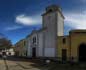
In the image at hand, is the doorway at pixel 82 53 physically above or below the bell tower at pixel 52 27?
below

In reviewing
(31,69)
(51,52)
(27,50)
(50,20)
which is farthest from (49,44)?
(31,69)

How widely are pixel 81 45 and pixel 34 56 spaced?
13.2m

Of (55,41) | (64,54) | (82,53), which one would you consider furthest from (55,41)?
(82,53)

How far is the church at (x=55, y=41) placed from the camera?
128 ft

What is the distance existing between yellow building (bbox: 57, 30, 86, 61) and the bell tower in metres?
1.81

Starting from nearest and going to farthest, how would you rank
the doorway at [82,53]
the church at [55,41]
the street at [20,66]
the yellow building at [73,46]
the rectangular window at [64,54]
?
1. the street at [20,66]
2. the yellow building at [73,46]
3. the church at [55,41]
4. the doorway at [82,53]
5. the rectangular window at [64,54]

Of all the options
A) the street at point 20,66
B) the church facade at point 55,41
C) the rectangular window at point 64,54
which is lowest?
the street at point 20,66

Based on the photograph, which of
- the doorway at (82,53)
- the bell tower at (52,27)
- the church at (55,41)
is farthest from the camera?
the bell tower at (52,27)

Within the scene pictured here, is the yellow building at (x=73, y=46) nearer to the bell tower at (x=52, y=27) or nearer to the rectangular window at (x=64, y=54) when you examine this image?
the rectangular window at (x=64, y=54)

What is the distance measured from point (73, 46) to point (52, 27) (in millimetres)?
7456

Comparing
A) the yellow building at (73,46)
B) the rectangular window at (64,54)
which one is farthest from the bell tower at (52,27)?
the rectangular window at (64,54)

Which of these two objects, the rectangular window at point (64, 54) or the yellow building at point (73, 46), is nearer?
the yellow building at point (73, 46)

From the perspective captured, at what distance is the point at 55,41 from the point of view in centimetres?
4247

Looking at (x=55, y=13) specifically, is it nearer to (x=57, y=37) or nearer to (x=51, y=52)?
(x=57, y=37)
